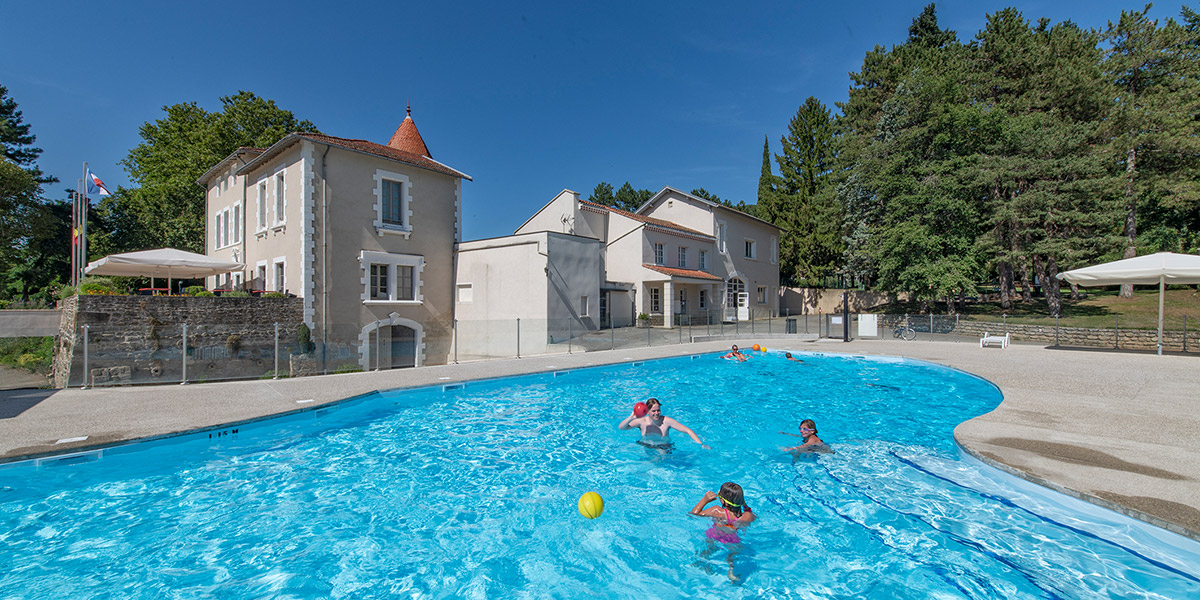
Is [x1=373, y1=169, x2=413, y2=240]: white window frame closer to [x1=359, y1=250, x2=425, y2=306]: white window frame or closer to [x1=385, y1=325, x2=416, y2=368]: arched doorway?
[x1=359, y1=250, x2=425, y2=306]: white window frame

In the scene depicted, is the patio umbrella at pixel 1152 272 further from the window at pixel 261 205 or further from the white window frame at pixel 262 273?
the window at pixel 261 205

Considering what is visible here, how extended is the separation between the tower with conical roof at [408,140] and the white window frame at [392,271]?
918cm

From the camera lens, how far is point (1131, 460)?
18.0ft

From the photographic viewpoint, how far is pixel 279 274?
21328 mm

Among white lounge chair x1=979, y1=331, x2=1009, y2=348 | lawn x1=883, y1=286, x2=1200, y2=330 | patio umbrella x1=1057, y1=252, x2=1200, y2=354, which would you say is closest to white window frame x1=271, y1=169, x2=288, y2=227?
white lounge chair x1=979, y1=331, x2=1009, y2=348

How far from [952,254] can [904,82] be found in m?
11.2

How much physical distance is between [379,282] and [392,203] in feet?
12.2

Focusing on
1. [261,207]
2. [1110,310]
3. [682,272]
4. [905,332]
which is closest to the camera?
[261,207]

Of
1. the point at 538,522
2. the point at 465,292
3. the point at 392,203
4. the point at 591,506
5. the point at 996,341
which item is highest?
the point at 392,203

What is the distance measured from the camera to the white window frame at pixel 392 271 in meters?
21.1

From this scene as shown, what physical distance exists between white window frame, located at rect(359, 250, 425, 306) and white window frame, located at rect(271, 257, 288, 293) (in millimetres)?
2993

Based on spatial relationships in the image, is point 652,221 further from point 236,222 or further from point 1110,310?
point 1110,310

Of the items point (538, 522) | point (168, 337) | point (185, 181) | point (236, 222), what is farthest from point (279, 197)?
point (538, 522)

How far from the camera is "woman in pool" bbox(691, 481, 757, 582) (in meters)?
5.13
